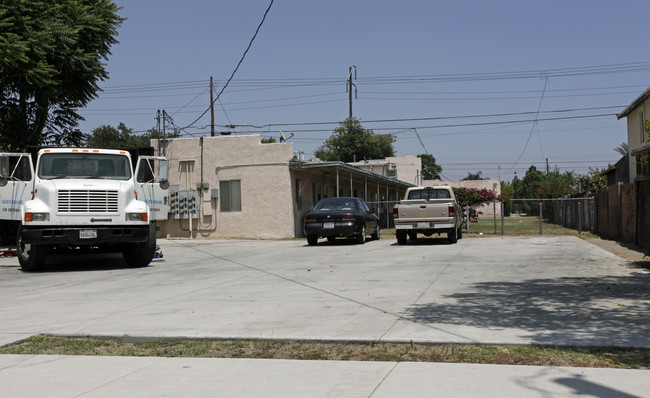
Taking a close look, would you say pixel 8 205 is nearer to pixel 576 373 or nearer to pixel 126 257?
pixel 126 257

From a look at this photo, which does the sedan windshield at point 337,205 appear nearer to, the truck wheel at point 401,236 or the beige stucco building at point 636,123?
the truck wheel at point 401,236

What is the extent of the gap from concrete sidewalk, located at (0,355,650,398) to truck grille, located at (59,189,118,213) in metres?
8.53

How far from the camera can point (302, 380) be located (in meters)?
4.62

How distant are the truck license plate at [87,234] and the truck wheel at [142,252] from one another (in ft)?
4.26

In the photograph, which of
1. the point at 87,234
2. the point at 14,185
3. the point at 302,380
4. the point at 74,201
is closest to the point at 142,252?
the point at 87,234

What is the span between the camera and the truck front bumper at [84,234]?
42.5 feet

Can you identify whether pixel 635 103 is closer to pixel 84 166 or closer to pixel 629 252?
pixel 629 252

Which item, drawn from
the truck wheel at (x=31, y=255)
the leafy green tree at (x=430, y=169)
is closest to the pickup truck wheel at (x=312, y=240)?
the truck wheel at (x=31, y=255)

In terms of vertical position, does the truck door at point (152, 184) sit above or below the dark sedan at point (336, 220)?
above

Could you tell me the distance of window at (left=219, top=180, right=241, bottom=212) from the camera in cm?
2922

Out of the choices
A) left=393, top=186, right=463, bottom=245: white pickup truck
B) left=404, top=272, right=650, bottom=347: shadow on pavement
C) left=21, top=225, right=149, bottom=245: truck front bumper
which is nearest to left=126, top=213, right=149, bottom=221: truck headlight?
left=21, top=225, right=149, bottom=245: truck front bumper

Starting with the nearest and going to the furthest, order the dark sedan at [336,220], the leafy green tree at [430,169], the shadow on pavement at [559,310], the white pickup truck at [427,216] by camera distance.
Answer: the shadow on pavement at [559,310], the white pickup truck at [427,216], the dark sedan at [336,220], the leafy green tree at [430,169]

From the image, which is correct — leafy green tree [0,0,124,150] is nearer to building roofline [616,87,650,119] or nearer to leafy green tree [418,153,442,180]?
building roofline [616,87,650,119]

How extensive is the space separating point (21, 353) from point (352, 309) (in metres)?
3.76
